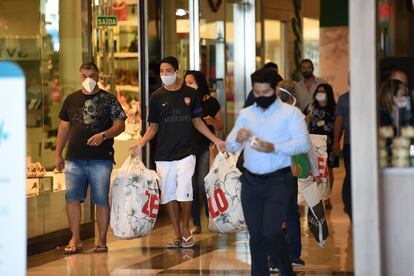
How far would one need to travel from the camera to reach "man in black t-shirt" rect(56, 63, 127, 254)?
37.6 ft

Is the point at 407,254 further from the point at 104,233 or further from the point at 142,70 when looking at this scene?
the point at 142,70

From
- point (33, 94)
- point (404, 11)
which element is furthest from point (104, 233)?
point (404, 11)

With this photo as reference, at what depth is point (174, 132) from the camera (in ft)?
38.3

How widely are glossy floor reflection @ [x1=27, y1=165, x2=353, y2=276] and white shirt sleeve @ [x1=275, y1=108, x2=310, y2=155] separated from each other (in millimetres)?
2130

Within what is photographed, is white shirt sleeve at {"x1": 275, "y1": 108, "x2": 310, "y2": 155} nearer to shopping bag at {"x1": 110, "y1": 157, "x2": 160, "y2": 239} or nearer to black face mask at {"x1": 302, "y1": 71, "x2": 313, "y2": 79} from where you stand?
shopping bag at {"x1": 110, "y1": 157, "x2": 160, "y2": 239}

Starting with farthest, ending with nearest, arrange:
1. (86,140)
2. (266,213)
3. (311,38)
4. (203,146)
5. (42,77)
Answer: (311,38), (203,146), (42,77), (86,140), (266,213)

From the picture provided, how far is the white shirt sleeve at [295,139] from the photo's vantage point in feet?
26.5

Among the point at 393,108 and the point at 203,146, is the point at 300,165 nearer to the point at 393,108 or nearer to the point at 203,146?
the point at 393,108

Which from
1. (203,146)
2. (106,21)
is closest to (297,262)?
(203,146)

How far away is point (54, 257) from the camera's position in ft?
37.6

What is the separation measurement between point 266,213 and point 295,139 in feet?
1.85

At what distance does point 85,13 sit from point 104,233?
2.65 m

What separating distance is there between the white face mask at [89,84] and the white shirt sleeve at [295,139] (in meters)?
3.63

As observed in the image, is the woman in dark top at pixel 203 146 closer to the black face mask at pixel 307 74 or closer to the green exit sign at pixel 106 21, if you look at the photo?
the green exit sign at pixel 106 21
